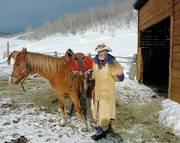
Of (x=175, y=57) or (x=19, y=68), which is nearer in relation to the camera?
(x=19, y=68)

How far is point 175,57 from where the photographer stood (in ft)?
30.0

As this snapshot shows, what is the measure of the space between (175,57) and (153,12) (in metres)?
3.31

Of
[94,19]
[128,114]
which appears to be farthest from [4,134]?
[94,19]

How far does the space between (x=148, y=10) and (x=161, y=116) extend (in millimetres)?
6274

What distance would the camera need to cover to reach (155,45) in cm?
1539

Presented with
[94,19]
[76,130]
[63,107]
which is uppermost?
[94,19]

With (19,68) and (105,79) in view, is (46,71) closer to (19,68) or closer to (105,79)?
(19,68)

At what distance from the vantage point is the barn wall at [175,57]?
29.0 ft

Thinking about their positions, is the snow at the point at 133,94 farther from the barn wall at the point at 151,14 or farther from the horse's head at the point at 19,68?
the horse's head at the point at 19,68

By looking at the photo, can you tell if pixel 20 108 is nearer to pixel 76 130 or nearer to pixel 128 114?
pixel 76 130

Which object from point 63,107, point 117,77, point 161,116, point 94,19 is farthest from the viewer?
point 94,19

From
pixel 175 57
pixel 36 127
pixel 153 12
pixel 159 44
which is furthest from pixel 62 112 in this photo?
pixel 159 44

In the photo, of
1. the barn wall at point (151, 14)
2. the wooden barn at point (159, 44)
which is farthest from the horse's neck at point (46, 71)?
the barn wall at point (151, 14)

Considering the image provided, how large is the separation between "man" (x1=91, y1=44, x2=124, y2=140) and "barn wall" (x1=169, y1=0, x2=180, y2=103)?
374 cm
